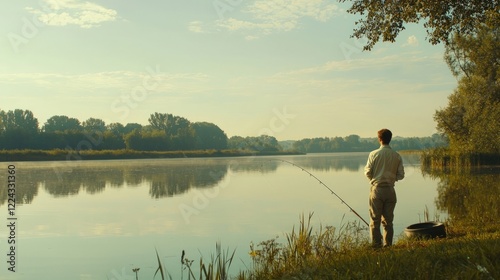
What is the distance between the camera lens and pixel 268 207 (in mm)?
17188

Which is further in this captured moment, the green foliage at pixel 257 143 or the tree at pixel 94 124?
the tree at pixel 94 124

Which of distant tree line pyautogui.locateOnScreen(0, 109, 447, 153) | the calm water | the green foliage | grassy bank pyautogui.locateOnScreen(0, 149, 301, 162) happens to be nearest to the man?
the calm water

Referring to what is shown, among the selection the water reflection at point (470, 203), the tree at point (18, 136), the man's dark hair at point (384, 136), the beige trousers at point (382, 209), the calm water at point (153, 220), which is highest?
the tree at point (18, 136)

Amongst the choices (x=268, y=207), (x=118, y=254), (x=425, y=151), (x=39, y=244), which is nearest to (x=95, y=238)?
(x=39, y=244)

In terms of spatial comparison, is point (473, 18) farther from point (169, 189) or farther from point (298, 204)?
point (169, 189)

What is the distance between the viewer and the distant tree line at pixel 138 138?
76562 mm

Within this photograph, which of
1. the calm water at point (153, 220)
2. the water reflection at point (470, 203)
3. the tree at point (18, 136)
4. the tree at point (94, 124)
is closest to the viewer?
the calm water at point (153, 220)

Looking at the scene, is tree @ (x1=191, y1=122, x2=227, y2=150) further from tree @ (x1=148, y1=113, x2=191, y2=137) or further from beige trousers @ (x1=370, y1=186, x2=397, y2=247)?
beige trousers @ (x1=370, y1=186, x2=397, y2=247)

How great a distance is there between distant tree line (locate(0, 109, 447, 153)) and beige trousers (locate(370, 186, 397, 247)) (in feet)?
126

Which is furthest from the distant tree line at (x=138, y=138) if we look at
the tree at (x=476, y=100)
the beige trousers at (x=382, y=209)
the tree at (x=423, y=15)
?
the beige trousers at (x=382, y=209)

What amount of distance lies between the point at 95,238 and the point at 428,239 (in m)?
7.56

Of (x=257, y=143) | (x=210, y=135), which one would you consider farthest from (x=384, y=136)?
(x=210, y=135)

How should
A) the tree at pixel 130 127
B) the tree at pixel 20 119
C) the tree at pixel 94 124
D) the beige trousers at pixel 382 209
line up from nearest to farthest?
the beige trousers at pixel 382 209, the tree at pixel 20 119, the tree at pixel 94 124, the tree at pixel 130 127

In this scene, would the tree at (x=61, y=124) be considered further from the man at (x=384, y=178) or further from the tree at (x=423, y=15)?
the man at (x=384, y=178)
